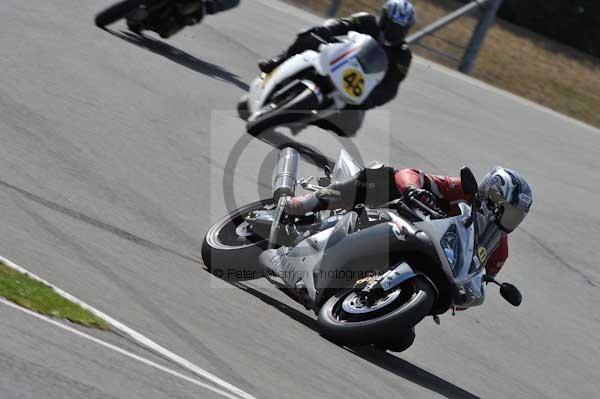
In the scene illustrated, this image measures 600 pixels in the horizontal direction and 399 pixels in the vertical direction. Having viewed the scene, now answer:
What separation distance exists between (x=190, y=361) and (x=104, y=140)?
4787 mm

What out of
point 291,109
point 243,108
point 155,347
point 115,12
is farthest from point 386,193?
point 115,12

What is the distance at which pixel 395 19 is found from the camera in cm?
1138

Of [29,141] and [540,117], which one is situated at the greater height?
[29,141]

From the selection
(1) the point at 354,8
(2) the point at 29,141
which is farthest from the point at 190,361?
(1) the point at 354,8

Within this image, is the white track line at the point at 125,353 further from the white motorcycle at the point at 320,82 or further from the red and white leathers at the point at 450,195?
the white motorcycle at the point at 320,82

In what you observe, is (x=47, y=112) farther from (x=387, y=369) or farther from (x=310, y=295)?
(x=387, y=369)

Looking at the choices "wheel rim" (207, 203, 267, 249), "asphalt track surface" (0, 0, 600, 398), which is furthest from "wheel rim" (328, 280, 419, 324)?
"wheel rim" (207, 203, 267, 249)

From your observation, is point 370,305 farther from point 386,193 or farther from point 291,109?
point 291,109

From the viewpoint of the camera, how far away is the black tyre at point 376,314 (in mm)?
6422

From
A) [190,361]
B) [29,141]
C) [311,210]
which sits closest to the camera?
[190,361]

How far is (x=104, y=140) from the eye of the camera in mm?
9906

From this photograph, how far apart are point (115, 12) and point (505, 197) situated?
803cm

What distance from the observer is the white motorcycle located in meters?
11.1

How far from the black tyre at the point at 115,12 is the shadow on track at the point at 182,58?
14cm
